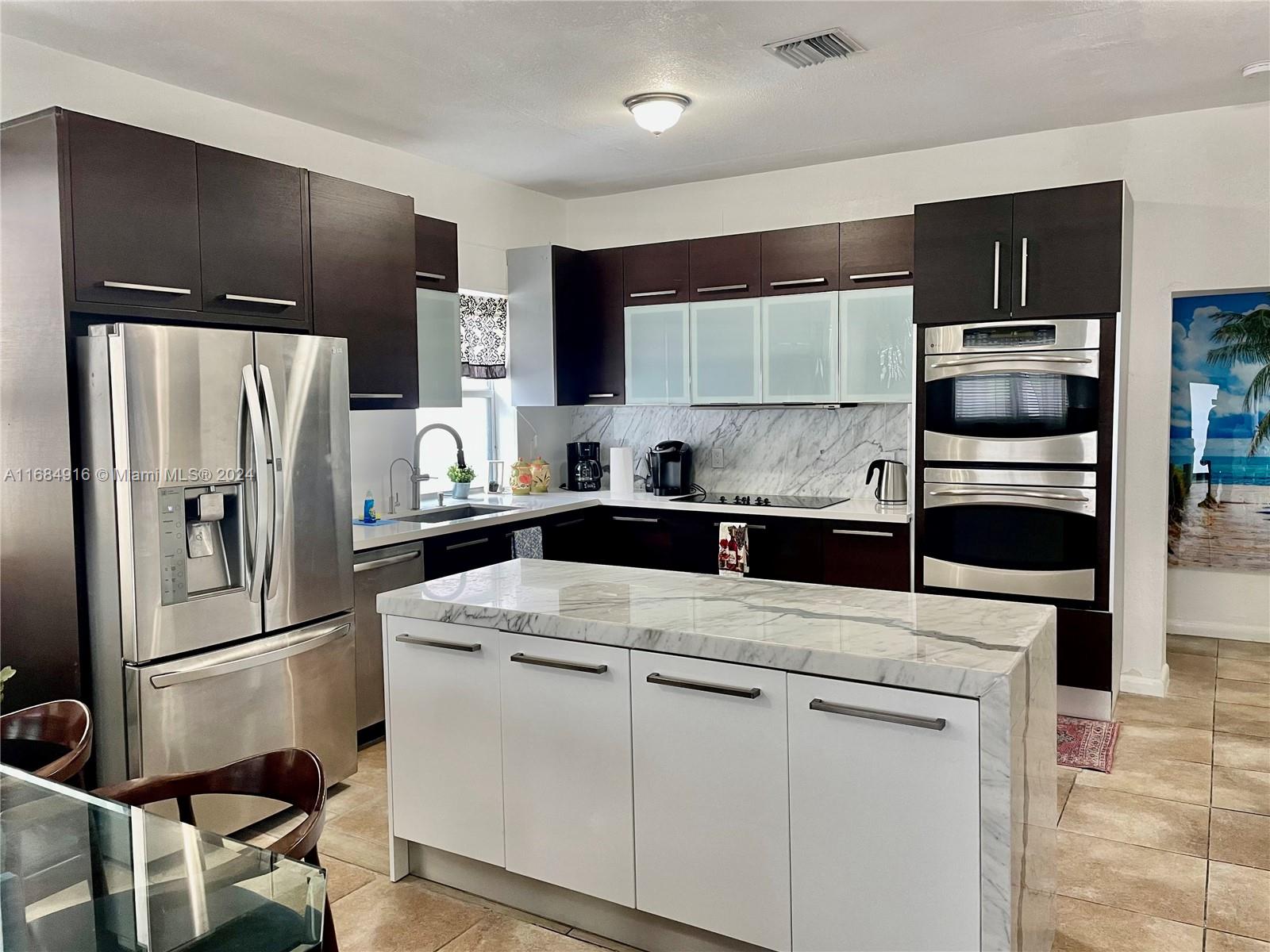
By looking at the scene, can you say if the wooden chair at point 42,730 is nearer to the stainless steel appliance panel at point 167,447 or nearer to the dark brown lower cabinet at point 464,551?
the stainless steel appliance panel at point 167,447

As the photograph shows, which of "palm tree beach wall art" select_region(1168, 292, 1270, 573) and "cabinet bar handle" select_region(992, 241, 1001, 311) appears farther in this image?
"palm tree beach wall art" select_region(1168, 292, 1270, 573)

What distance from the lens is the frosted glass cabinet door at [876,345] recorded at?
A: 15.6 ft

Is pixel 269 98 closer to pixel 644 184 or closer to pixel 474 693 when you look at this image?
pixel 644 184

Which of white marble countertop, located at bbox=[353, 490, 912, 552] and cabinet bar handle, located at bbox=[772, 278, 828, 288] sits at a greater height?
cabinet bar handle, located at bbox=[772, 278, 828, 288]

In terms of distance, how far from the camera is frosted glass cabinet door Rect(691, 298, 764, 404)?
5.14m

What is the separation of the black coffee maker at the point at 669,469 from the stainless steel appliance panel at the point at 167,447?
9.21 feet

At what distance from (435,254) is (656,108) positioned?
4.42ft

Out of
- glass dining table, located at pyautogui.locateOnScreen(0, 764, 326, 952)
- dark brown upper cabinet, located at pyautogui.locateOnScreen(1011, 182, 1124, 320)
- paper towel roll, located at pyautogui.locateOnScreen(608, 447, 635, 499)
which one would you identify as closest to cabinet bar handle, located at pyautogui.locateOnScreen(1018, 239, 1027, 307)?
dark brown upper cabinet, located at pyautogui.locateOnScreen(1011, 182, 1124, 320)

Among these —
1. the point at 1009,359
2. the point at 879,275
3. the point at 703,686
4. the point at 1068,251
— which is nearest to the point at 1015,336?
the point at 1009,359

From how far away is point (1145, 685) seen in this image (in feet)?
15.0

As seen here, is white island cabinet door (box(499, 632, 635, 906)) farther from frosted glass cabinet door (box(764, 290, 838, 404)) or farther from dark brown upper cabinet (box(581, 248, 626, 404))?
dark brown upper cabinet (box(581, 248, 626, 404))

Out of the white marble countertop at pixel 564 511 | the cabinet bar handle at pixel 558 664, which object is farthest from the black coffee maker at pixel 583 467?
the cabinet bar handle at pixel 558 664

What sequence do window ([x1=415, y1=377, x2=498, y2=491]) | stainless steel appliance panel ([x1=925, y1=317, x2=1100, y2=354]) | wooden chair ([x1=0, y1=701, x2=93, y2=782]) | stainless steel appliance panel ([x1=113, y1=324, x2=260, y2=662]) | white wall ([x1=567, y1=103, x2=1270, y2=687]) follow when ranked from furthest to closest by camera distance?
window ([x1=415, y1=377, x2=498, y2=491]) < white wall ([x1=567, y1=103, x2=1270, y2=687]) < stainless steel appliance panel ([x1=925, y1=317, x2=1100, y2=354]) < stainless steel appliance panel ([x1=113, y1=324, x2=260, y2=662]) < wooden chair ([x1=0, y1=701, x2=93, y2=782])

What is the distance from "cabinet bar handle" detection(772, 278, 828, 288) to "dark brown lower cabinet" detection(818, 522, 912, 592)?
1.28m
